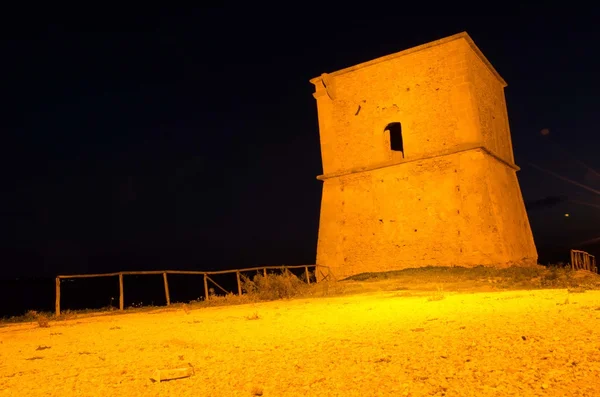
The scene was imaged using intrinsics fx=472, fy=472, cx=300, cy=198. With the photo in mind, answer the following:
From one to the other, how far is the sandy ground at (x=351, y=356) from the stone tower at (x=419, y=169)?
26.2ft

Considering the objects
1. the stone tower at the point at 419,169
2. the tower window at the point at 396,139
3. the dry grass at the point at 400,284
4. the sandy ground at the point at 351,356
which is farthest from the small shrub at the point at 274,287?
the tower window at the point at 396,139

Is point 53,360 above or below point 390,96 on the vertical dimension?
below

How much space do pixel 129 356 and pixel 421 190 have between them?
12.6m

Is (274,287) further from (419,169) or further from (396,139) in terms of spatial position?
(396,139)

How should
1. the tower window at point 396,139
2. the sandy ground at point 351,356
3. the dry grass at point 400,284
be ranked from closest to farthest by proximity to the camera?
the sandy ground at point 351,356
the dry grass at point 400,284
the tower window at point 396,139

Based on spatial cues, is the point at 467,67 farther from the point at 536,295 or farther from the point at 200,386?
the point at 200,386

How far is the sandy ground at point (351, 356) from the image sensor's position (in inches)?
143

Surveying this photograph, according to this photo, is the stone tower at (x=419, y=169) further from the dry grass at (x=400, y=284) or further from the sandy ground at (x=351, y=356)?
the sandy ground at (x=351, y=356)

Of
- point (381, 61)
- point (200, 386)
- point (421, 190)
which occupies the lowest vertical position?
point (200, 386)

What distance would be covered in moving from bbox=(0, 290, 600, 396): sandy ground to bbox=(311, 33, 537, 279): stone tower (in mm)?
7991

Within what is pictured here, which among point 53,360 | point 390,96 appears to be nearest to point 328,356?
point 53,360

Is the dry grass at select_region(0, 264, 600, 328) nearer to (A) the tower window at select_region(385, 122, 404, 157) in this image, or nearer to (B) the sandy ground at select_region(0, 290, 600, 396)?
(B) the sandy ground at select_region(0, 290, 600, 396)

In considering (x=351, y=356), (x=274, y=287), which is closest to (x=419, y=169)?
(x=274, y=287)

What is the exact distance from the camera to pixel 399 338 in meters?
5.26
